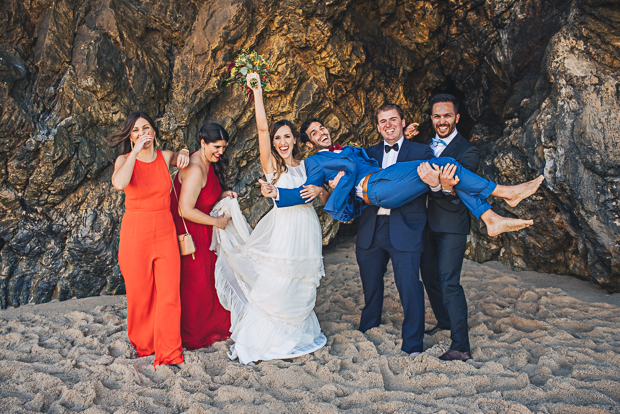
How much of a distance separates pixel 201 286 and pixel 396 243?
1917 millimetres

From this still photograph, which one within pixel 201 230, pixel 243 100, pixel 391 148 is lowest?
pixel 201 230

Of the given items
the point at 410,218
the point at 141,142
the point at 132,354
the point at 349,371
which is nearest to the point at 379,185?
the point at 410,218

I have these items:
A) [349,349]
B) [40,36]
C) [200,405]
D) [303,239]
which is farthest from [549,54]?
[40,36]

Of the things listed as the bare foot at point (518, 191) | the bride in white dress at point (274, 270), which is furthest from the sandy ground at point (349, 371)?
the bare foot at point (518, 191)

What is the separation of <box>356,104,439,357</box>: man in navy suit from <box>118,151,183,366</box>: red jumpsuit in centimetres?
181

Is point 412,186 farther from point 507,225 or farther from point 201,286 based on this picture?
point 201,286

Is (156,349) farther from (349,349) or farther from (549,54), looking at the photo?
(549,54)

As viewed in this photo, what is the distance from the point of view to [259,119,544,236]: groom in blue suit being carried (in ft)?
10.7

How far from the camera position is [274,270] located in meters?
3.54

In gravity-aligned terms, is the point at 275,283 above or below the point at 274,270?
below

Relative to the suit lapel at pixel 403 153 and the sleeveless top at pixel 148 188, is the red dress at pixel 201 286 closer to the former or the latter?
the sleeveless top at pixel 148 188

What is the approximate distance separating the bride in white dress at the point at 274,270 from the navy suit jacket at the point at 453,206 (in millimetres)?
1052

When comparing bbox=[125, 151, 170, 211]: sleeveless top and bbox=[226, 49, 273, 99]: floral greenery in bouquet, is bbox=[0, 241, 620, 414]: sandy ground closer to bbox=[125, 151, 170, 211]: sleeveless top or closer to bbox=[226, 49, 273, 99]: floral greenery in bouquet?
bbox=[125, 151, 170, 211]: sleeveless top

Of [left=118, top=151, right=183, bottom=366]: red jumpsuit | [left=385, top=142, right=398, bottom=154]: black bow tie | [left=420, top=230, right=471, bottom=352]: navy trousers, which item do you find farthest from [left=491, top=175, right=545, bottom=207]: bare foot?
[left=118, top=151, right=183, bottom=366]: red jumpsuit
